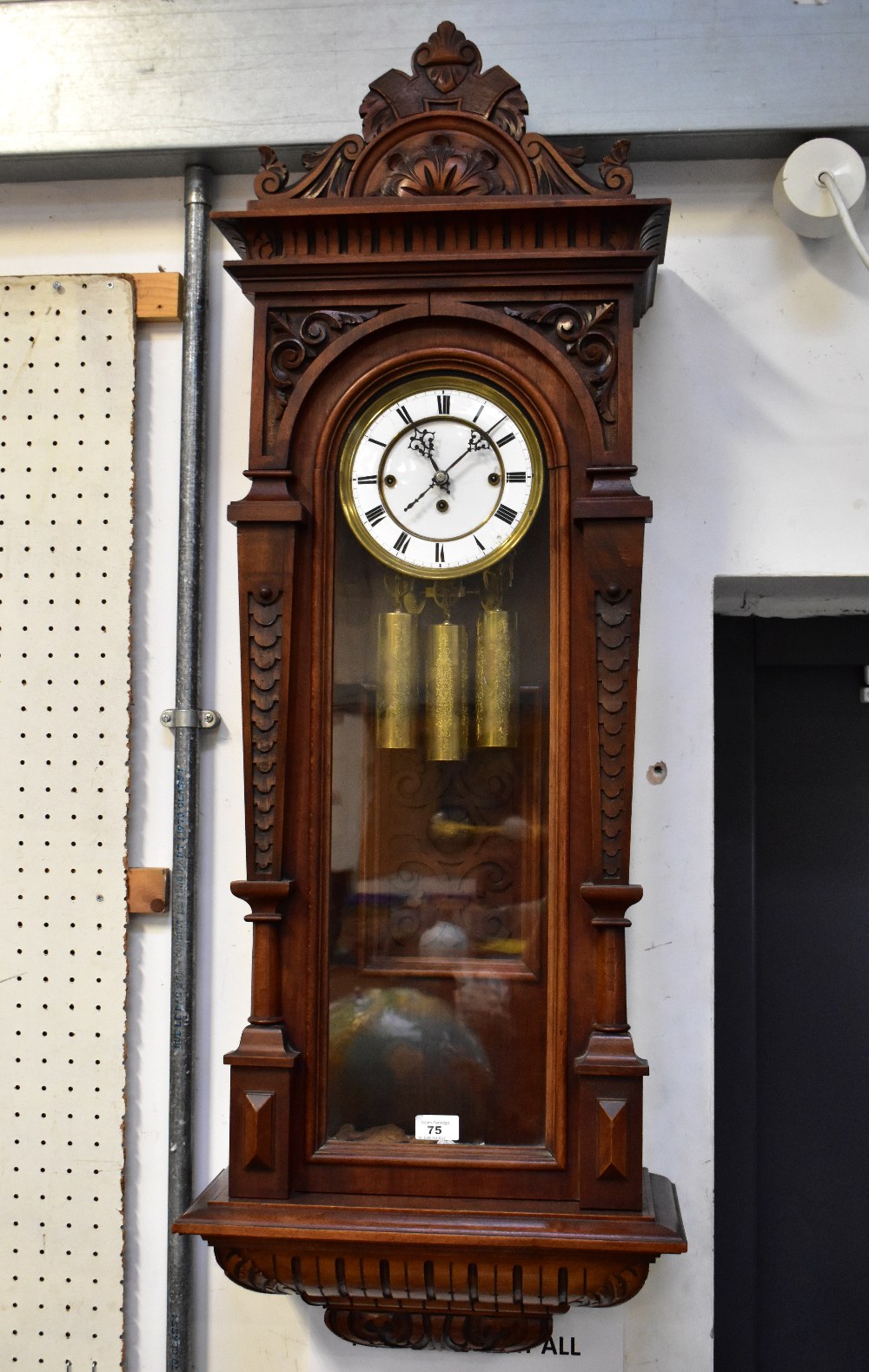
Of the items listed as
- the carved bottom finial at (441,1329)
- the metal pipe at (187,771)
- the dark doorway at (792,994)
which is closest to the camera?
the carved bottom finial at (441,1329)

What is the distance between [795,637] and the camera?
192 cm

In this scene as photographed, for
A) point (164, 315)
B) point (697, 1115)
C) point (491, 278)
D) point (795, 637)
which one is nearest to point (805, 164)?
point (491, 278)

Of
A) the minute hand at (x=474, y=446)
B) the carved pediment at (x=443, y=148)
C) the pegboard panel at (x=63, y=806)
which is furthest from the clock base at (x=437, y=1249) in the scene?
the carved pediment at (x=443, y=148)

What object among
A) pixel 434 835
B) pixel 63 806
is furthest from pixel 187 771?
pixel 434 835

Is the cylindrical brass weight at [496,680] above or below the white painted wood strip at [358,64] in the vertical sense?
below

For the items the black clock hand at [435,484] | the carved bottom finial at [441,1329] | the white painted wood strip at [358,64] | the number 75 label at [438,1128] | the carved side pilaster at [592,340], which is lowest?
the carved bottom finial at [441,1329]

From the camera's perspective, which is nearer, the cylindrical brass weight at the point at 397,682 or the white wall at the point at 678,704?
the cylindrical brass weight at the point at 397,682

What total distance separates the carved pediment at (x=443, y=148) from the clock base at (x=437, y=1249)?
1.25 m

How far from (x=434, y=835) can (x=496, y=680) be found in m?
0.21

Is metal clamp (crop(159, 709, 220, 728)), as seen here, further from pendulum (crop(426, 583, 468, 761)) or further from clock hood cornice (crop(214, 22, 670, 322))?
clock hood cornice (crop(214, 22, 670, 322))

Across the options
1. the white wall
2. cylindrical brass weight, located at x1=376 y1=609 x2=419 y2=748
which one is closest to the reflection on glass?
cylindrical brass weight, located at x1=376 y1=609 x2=419 y2=748

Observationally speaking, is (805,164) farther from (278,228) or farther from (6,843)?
(6,843)

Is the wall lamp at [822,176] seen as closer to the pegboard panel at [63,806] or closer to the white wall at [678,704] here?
the white wall at [678,704]

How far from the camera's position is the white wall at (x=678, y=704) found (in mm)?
1653
